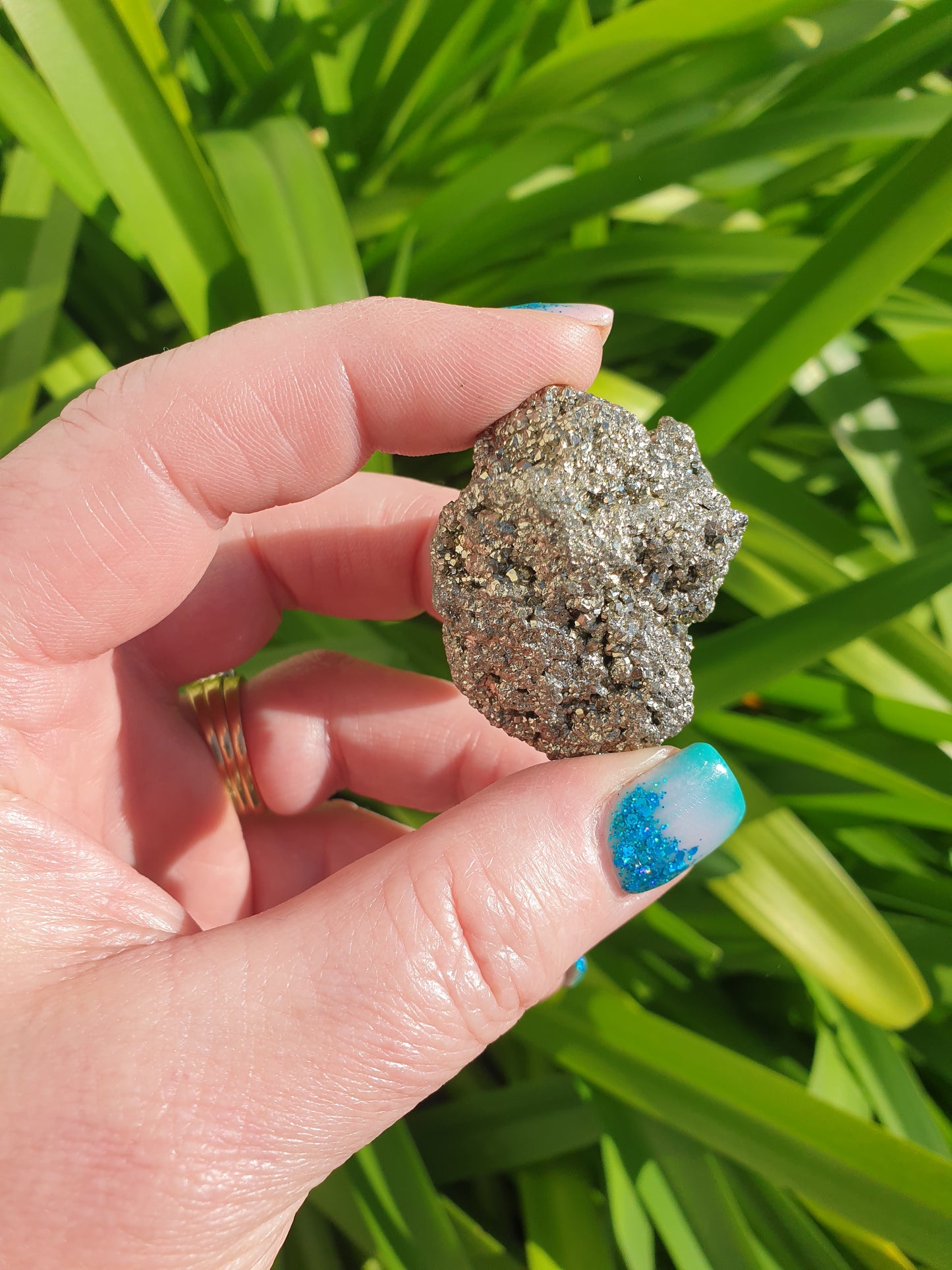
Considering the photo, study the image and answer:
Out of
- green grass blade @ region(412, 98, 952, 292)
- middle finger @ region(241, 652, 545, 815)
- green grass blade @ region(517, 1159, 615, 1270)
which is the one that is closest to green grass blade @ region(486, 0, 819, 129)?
green grass blade @ region(412, 98, 952, 292)

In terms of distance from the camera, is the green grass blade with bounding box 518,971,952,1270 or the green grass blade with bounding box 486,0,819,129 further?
the green grass blade with bounding box 486,0,819,129

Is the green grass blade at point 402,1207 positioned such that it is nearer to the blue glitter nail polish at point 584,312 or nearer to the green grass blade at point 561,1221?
the green grass blade at point 561,1221

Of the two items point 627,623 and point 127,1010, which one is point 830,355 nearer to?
point 627,623

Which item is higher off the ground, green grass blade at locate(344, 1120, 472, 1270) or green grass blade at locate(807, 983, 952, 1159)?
green grass blade at locate(344, 1120, 472, 1270)

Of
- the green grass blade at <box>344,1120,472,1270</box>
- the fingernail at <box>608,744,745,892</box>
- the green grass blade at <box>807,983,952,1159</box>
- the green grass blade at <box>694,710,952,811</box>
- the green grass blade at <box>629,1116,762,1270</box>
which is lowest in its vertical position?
the green grass blade at <box>807,983,952,1159</box>

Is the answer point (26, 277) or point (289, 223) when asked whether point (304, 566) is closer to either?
point (289, 223)

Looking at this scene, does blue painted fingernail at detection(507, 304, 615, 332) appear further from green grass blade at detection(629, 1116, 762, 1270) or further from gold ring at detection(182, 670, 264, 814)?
green grass blade at detection(629, 1116, 762, 1270)
